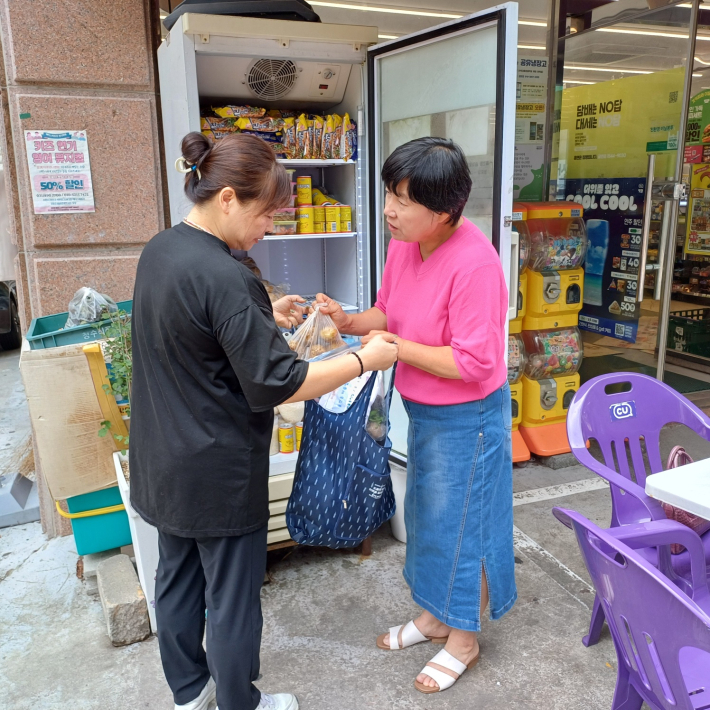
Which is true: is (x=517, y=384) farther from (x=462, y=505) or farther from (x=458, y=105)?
(x=462, y=505)

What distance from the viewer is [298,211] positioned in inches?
129

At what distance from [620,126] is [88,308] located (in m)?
3.35

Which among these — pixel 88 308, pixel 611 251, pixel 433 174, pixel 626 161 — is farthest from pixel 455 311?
pixel 626 161

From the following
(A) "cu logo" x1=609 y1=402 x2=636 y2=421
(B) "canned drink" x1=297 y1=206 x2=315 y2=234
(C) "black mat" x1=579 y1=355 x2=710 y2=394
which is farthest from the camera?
(C) "black mat" x1=579 y1=355 x2=710 y2=394

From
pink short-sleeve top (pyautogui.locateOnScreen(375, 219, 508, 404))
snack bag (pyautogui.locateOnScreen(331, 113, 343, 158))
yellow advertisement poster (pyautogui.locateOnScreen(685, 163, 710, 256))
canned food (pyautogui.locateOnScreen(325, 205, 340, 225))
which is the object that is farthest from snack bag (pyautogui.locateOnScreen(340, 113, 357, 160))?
yellow advertisement poster (pyautogui.locateOnScreen(685, 163, 710, 256))

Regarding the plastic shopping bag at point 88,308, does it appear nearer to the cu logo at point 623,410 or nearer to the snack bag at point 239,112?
the snack bag at point 239,112

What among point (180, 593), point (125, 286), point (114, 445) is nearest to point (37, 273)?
point (125, 286)

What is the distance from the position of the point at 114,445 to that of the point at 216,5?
5.94ft

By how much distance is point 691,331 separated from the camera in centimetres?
581

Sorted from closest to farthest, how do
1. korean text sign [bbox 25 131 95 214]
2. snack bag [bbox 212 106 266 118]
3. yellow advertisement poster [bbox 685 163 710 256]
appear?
korean text sign [bbox 25 131 95 214], snack bag [bbox 212 106 266 118], yellow advertisement poster [bbox 685 163 710 256]

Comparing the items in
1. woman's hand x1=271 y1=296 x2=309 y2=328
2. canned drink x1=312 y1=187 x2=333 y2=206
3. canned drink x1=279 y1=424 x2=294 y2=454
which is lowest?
canned drink x1=279 y1=424 x2=294 y2=454

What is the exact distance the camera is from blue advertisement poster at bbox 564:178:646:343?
4.05m

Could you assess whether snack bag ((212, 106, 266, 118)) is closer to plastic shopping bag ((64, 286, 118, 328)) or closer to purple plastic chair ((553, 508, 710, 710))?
plastic shopping bag ((64, 286, 118, 328))

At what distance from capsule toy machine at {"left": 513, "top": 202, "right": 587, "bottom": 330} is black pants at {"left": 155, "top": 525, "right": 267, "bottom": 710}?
257 cm
